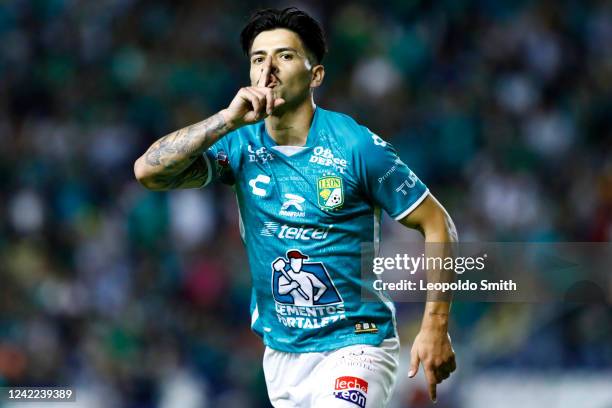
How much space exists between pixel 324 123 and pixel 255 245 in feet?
2.27

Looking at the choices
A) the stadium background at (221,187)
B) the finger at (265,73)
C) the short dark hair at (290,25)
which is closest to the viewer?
the finger at (265,73)

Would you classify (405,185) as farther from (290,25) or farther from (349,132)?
(290,25)

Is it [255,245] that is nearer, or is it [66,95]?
[255,245]

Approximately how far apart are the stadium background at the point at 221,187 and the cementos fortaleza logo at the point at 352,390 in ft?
13.5

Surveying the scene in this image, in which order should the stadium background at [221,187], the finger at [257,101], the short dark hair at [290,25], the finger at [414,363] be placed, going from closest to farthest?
the finger at [414,363], the finger at [257,101], the short dark hair at [290,25], the stadium background at [221,187]

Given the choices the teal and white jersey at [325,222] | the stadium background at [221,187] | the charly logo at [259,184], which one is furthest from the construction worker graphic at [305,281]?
the stadium background at [221,187]

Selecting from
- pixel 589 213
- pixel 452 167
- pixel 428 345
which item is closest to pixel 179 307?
pixel 452 167

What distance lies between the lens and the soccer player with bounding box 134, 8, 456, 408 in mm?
5332

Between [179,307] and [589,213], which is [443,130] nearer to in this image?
[589,213]

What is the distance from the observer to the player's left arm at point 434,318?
5074mm

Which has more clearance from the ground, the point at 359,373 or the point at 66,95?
the point at 66,95

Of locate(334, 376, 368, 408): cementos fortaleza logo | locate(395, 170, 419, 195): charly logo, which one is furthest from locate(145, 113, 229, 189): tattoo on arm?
locate(334, 376, 368, 408): cementos fortaleza logo

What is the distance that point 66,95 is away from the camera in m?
13.5

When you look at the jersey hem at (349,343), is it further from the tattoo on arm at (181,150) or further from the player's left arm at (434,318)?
the tattoo on arm at (181,150)
